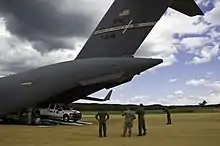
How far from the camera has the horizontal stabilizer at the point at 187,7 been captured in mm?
22062

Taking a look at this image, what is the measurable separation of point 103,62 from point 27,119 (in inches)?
263

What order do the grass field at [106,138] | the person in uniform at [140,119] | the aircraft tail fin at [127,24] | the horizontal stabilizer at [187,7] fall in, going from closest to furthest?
the grass field at [106,138]
the person in uniform at [140,119]
the horizontal stabilizer at [187,7]
the aircraft tail fin at [127,24]

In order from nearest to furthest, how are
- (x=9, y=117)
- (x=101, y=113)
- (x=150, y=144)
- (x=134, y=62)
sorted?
(x=150, y=144), (x=101, y=113), (x=134, y=62), (x=9, y=117)

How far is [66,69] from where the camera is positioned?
2445 centimetres

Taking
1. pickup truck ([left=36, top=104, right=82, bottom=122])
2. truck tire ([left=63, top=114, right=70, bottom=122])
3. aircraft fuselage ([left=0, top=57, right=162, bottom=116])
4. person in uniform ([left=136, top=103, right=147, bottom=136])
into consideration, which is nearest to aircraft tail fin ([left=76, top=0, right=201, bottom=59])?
aircraft fuselage ([left=0, top=57, right=162, bottom=116])

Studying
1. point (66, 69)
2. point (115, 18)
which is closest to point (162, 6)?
point (115, 18)

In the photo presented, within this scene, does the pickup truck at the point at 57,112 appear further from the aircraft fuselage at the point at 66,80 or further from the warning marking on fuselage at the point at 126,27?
the warning marking on fuselage at the point at 126,27

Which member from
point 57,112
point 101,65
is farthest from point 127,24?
point 57,112

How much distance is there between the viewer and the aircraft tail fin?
75.4ft

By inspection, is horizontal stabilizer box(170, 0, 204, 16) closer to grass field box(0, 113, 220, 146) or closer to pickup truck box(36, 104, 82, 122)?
grass field box(0, 113, 220, 146)

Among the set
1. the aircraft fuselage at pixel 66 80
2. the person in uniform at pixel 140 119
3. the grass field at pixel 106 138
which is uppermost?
the aircraft fuselage at pixel 66 80

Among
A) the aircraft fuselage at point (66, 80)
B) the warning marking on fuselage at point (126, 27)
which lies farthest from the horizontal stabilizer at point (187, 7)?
the aircraft fuselage at point (66, 80)

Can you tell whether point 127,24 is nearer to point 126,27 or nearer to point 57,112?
point 126,27

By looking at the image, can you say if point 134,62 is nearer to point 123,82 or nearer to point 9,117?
point 123,82
